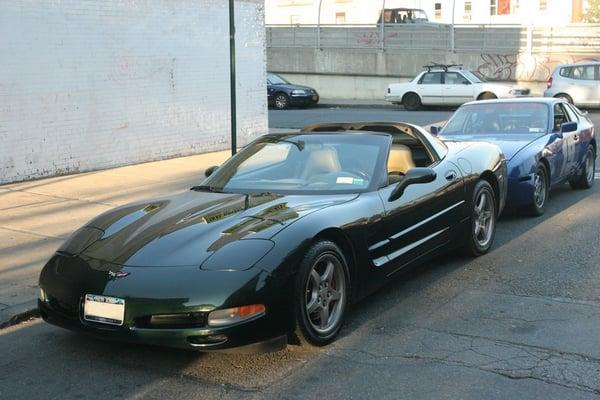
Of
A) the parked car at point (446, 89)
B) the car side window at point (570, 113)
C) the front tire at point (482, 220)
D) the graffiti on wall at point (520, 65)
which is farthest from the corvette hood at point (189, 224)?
the graffiti on wall at point (520, 65)

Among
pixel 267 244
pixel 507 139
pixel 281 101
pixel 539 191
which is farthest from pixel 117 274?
pixel 281 101

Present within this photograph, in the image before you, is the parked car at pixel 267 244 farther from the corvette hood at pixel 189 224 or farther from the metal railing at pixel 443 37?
the metal railing at pixel 443 37

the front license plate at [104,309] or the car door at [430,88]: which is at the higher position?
the car door at [430,88]

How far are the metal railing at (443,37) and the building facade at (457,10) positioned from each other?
17155 millimetres

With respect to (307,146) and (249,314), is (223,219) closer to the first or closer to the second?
(249,314)

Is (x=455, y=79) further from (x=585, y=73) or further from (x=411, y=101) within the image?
(x=585, y=73)

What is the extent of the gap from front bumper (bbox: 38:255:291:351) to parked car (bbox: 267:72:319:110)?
2267cm

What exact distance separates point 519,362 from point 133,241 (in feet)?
7.89

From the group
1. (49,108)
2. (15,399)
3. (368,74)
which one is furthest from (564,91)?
(15,399)

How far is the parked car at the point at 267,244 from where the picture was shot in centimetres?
395

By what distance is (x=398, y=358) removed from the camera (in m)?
4.23

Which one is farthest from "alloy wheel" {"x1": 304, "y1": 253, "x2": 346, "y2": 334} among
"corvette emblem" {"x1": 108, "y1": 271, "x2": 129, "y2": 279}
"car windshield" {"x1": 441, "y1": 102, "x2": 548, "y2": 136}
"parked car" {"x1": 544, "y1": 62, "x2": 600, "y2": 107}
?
"parked car" {"x1": 544, "y1": 62, "x2": 600, "y2": 107}

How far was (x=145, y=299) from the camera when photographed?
3941 millimetres

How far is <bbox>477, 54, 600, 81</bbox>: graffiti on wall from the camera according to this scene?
89.4ft
